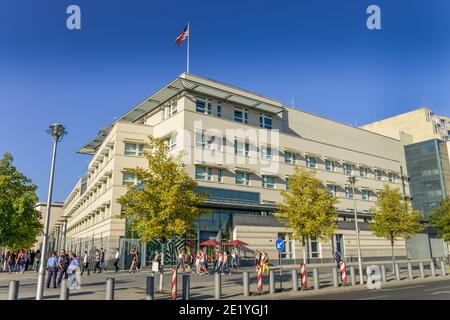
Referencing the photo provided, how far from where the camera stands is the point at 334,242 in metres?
46.5

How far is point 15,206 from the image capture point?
37719 mm

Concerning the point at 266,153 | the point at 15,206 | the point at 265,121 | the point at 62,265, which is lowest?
the point at 62,265

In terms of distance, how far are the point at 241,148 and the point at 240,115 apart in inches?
180

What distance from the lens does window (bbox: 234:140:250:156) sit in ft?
140

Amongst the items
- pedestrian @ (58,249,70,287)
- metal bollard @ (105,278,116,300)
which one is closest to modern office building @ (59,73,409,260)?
pedestrian @ (58,249,70,287)

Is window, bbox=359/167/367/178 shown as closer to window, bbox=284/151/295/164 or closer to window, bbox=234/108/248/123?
window, bbox=284/151/295/164

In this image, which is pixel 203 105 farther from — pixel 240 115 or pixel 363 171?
pixel 363 171

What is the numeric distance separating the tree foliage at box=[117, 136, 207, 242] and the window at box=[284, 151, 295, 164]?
28652 millimetres

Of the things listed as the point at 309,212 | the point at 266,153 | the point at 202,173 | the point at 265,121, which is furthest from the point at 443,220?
the point at 202,173

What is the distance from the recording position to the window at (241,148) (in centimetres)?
4264
